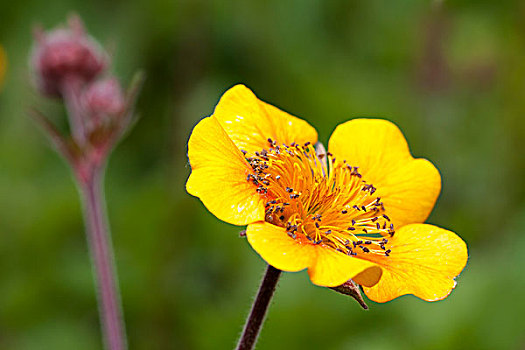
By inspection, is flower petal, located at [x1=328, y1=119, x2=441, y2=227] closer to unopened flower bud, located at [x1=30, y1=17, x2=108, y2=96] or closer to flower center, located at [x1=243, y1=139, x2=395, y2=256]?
flower center, located at [x1=243, y1=139, x2=395, y2=256]

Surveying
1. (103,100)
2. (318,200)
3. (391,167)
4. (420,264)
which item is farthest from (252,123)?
(103,100)

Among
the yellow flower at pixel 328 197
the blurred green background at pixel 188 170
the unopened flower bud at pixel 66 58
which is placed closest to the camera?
the yellow flower at pixel 328 197

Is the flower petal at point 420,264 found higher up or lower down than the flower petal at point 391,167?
lower down

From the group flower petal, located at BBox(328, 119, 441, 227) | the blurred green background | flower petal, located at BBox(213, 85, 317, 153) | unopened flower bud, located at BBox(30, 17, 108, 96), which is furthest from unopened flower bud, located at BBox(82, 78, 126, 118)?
flower petal, located at BBox(328, 119, 441, 227)

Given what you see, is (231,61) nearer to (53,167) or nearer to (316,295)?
(53,167)

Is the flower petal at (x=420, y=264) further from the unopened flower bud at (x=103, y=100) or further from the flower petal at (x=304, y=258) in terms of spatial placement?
the unopened flower bud at (x=103, y=100)

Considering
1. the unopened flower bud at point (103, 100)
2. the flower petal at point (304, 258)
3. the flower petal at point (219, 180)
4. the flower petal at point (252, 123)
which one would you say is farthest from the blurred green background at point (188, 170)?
the flower petal at point (304, 258)
